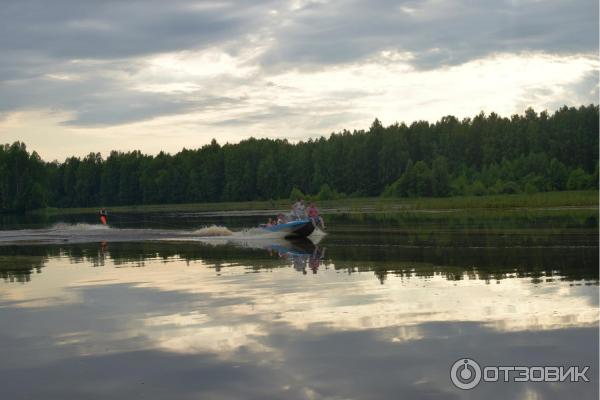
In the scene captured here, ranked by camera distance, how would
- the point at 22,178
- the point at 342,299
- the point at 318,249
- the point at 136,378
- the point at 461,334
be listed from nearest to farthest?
the point at 136,378, the point at 461,334, the point at 342,299, the point at 318,249, the point at 22,178

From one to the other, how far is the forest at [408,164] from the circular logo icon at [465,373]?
9809 cm

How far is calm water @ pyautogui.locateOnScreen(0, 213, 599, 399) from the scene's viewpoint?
453 inches

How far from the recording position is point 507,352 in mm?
12758

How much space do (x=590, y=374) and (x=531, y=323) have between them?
139 inches

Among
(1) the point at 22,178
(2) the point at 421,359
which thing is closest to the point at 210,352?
(2) the point at 421,359

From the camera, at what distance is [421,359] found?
12.5 meters

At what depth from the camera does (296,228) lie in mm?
43125

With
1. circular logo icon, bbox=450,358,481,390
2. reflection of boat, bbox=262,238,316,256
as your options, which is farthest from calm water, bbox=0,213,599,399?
reflection of boat, bbox=262,238,316,256

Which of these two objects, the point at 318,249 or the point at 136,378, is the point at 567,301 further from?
the point at 318,249

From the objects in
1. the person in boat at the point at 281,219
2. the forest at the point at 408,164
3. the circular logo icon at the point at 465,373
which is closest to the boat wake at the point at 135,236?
the person in boat at the point at 281,219

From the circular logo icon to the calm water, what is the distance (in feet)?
0.53

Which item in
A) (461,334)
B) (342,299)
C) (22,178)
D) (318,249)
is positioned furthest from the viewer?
(22,178)

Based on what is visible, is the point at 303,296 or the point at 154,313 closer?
the point at 154,313

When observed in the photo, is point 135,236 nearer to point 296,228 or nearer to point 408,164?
point 296,228
